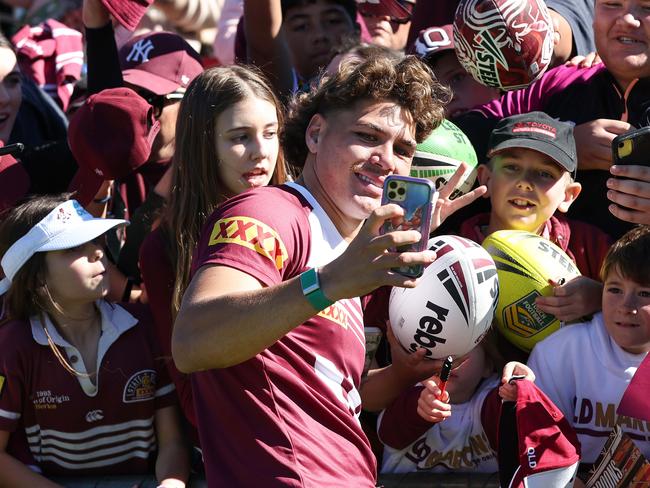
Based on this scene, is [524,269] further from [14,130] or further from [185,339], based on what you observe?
[14,130]

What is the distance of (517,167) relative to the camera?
4.54 m

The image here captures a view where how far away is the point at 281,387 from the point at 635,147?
1.53 m

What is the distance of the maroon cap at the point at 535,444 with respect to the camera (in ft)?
12.0

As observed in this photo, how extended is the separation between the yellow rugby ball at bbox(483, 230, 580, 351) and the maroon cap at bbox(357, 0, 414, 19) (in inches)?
101

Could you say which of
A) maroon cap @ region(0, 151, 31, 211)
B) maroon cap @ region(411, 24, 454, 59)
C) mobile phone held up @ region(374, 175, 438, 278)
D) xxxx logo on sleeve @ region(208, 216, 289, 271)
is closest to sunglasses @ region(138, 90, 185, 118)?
maroon cap @ region(0, 151, 31, 211)

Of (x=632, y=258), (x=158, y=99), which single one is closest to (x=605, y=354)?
(x=632, y=258)

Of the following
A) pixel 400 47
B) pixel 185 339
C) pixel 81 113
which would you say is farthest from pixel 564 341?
pixel 400 47

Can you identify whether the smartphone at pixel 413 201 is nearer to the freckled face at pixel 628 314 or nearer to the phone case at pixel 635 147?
the phone case at pixel 635 147

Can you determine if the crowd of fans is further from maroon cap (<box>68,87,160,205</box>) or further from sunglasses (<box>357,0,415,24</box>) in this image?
sunglasses (<box>357,0,415,24</box>)

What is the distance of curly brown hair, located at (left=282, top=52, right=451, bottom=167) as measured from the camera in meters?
3.34

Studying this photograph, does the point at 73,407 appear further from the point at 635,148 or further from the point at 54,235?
the point at 635,148

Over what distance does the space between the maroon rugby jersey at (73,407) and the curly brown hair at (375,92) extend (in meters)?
1.54

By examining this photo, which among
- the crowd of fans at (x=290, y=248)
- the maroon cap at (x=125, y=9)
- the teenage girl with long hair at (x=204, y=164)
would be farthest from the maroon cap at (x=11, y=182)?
the teenage girl with long hair at (x=204, y=164)

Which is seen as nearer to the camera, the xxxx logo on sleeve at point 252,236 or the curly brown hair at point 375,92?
the xxxx logo on sleeve at point 252,236
